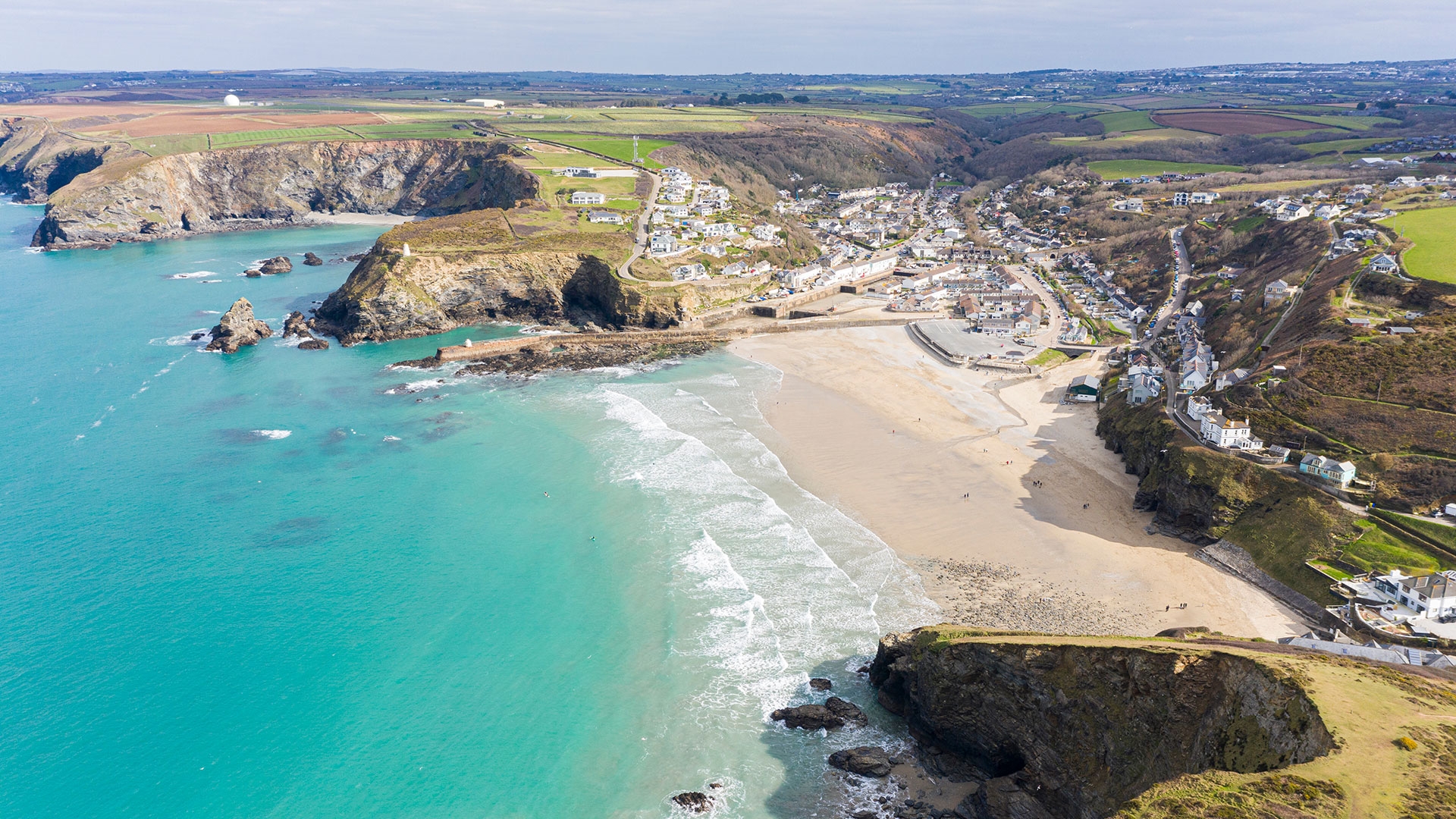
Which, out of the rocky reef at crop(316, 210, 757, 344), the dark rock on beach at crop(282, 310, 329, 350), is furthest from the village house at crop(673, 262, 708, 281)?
the dark rock on beach at crop(282, 310, 329, 350)

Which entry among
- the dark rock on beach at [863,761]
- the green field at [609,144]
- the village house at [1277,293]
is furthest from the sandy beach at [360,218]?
the dark rock on beach at [863,761]

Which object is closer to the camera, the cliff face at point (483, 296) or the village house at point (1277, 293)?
the village house at point (1277, 293)

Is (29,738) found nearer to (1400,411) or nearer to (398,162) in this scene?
(1400,411)

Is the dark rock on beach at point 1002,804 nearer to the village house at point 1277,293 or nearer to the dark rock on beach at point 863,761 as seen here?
the dark rock on beach at point 863,761

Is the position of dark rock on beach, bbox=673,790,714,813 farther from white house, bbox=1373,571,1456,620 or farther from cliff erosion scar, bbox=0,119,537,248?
cliff erosion scar, bbox=0,119,537,248

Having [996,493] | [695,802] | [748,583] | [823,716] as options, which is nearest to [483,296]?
[748,583]

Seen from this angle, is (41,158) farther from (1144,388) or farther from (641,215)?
(1144,388)

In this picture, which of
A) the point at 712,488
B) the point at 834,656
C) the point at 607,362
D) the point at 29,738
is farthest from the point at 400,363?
the point at 834,656
